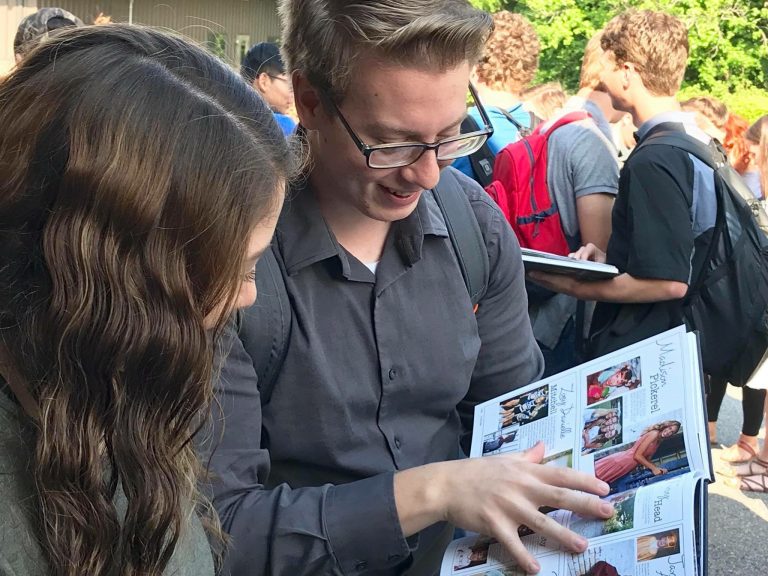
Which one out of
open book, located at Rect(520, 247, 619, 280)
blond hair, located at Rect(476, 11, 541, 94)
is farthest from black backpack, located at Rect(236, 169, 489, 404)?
blond hair, located at Rect(476, 11, 541, 94)

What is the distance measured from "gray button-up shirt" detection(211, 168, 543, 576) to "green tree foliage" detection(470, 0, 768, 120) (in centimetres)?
1694

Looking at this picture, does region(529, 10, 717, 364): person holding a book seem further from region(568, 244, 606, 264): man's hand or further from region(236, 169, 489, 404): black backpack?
region(236, 169, 489, 404): black backpack

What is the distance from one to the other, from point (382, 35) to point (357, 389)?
24.5 inches

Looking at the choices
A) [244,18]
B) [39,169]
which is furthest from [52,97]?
[244,18]

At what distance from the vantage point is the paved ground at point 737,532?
4000mm

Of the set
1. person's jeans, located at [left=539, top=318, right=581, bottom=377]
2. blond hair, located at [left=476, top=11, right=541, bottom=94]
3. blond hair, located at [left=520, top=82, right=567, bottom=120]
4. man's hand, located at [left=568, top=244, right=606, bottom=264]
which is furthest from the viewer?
blond hair, located at [left=520, top=82, right=567, bottom=120]

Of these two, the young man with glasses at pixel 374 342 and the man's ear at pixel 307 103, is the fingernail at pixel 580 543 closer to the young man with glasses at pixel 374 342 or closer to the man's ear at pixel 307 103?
the young man with glasses at pixel 374 342

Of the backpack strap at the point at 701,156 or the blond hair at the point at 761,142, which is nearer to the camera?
the backpack strap at the point at 701,156

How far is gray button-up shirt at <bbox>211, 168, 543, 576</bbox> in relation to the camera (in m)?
1.43

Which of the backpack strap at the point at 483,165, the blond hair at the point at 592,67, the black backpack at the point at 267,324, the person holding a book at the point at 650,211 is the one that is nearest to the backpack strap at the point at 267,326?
the black backpack at the point at 267,324

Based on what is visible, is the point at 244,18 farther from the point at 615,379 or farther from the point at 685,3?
the point at 615,379

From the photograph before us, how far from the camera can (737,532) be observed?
4.32 m

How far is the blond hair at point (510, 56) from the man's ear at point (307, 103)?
9.18ft

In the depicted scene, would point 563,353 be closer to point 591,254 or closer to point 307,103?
point 591,254
